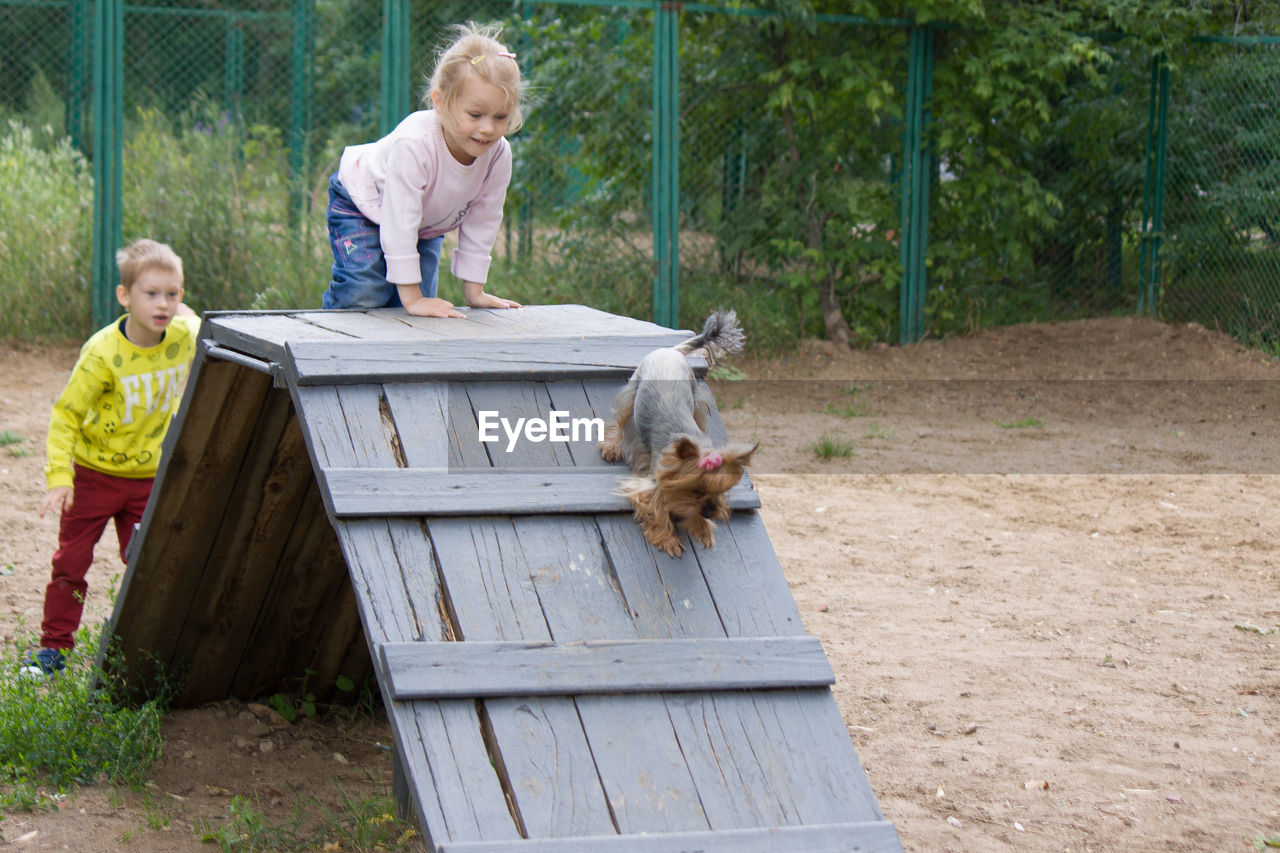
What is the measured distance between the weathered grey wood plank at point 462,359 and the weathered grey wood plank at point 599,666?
0.85 m

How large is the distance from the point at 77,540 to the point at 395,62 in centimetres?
614

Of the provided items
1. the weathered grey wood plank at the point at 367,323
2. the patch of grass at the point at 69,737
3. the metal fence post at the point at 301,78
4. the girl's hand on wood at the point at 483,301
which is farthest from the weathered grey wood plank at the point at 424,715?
the metal fence post at the point at 301,78

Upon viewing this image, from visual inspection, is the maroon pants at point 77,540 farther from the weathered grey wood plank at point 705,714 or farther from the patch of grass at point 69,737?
the weathered grey wood plank at point 705,714

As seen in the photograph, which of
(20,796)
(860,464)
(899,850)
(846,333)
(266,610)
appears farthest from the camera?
A: (846,333)

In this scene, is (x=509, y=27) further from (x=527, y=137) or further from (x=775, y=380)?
(x=775, y=380)

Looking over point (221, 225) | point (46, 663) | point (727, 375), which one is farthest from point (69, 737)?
point (727, 375)

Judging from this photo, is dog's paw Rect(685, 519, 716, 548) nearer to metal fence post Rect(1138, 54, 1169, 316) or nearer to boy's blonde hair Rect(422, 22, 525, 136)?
boy's blonde hair Rect(422, 22, 525, 136)

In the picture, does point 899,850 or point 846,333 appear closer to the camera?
point 899,850

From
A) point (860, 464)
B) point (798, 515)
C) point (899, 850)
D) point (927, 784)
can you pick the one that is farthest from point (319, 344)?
point (860, 464)

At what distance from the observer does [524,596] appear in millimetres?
2758

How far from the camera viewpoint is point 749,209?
11.0 metres

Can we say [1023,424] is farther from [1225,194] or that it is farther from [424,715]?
[424,715]

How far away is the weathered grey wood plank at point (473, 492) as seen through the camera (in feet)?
9.20

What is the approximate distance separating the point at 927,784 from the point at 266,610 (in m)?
2.26
